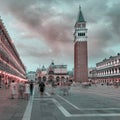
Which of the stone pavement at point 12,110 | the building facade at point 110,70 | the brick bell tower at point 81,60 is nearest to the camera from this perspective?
the stone pavement at point 12,110

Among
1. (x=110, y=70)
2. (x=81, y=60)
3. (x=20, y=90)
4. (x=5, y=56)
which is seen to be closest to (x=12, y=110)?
(x=20, y=90)

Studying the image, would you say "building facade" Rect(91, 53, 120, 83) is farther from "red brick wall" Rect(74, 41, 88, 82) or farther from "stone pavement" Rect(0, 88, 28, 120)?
"stone pavement" Rect(0, 88, 28, 120)

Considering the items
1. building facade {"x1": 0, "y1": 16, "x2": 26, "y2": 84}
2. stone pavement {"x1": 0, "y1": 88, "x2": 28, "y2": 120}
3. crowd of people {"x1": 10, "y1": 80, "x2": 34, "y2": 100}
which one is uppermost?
building facade {"x1": 0, "y1": 16, "x2": 26, "y2": 84}

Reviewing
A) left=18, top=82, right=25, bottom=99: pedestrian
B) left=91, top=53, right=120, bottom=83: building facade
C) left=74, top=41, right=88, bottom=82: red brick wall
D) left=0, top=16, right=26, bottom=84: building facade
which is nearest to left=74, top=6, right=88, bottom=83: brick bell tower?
left=74, top=41, right=88, bottom=82: red brick wall

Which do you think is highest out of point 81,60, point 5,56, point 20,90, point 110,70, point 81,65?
point 81,60

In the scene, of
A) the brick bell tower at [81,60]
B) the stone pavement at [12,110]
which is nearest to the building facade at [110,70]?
the brick bell tower at [81,60]

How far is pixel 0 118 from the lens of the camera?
525 inches

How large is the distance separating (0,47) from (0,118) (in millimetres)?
64426

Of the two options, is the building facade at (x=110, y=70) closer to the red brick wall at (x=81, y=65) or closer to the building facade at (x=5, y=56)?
the red brick wall at (x=81, y=65)

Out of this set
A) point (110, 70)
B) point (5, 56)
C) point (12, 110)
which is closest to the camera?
point (12, 110)

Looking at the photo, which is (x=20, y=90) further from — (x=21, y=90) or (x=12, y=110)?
(x=12, y=110)

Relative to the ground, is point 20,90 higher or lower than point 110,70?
lower

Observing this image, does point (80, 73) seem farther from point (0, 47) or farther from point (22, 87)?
point (22, 87)

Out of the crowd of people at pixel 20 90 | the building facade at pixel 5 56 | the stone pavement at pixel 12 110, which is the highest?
the building facade at pixel 5 56
